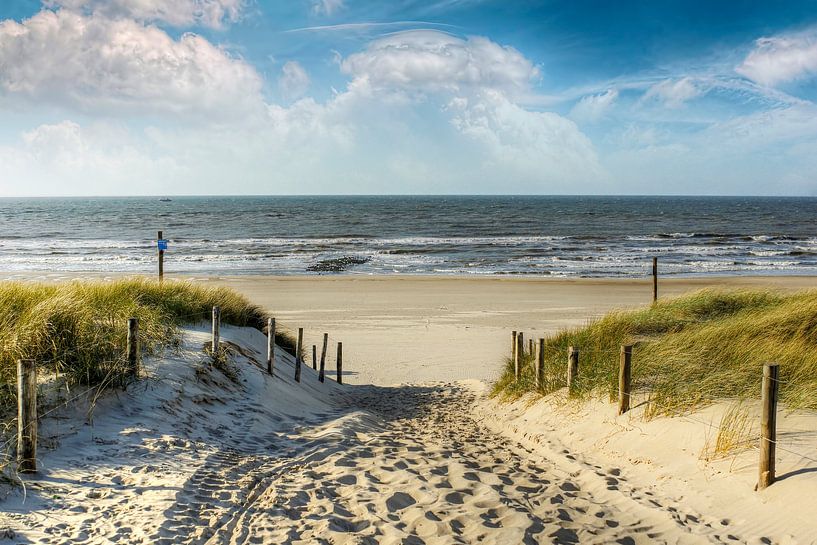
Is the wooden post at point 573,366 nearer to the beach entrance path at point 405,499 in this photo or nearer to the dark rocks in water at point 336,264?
the beach entrance path at point 405,499

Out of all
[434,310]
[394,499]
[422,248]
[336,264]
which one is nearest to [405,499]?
[394,499]

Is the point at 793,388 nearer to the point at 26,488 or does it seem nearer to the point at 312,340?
the point at 26,488

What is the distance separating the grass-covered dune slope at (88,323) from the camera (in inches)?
311

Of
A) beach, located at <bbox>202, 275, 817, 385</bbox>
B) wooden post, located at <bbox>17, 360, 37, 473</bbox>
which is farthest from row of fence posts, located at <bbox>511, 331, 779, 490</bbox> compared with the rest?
wooden post, located at <bbox>17, 360, 37, 473</bbox>

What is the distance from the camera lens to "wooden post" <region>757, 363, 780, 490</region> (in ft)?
19.7

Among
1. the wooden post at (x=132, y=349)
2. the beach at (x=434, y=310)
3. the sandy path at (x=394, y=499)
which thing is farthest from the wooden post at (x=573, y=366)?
the wooden post at (x=132, y=349)

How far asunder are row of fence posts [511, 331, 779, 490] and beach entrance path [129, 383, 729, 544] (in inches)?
31.6

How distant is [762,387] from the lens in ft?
20.8

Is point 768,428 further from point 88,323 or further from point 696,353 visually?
point 88,323

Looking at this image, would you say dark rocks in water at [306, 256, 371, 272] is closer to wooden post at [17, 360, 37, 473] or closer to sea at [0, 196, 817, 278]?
sea at [0, 196, 817, 278]

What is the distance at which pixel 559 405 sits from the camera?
998 cm

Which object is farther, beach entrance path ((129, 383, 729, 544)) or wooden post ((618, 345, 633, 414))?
wooden post ((618, 345, 633, 414))

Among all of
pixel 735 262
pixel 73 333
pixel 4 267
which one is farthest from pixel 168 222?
pixel 73 333

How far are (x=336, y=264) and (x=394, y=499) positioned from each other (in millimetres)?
35196
